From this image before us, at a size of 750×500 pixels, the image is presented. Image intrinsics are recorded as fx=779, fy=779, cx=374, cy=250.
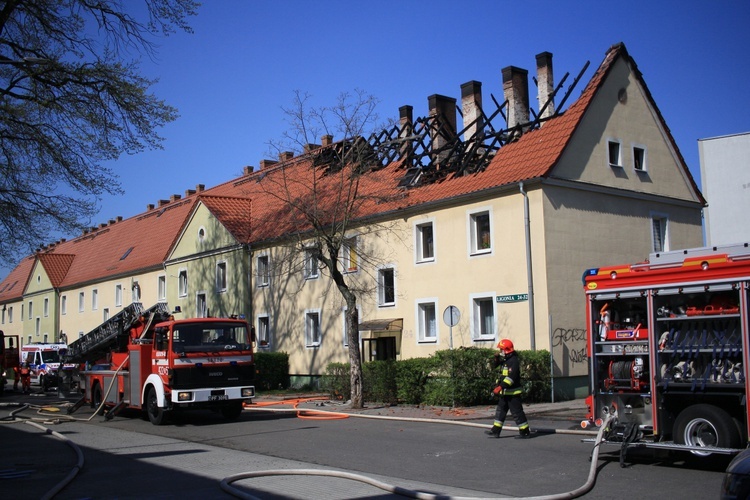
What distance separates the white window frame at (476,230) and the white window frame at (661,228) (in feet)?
21.2

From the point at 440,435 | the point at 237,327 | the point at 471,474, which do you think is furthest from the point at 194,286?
the point at 471,474

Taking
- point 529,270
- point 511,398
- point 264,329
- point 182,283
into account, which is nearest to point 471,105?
point 529,270

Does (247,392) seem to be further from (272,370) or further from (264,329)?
(264,329)

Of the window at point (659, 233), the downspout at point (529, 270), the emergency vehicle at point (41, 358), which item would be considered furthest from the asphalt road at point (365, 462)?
the emergency vehicle at point (41, 358)

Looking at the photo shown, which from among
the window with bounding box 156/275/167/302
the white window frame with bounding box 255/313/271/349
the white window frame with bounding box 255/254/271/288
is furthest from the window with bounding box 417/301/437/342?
the window with bounding box 156/275/167/302

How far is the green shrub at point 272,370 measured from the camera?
3269 cm

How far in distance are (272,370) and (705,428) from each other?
79.1 feet

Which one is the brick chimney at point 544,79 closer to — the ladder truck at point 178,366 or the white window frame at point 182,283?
the ladder truck at point 178,366

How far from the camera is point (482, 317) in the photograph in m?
25.1

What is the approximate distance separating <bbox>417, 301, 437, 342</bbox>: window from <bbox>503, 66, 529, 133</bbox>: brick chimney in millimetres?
7824

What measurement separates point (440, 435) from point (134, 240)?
4336 centimetres

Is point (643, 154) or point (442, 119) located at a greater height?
point (442, 119)

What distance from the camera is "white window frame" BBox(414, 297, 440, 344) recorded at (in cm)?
2630

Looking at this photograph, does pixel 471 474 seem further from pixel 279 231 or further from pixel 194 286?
pixel 194 286
